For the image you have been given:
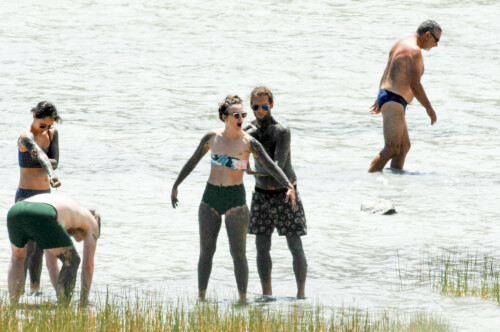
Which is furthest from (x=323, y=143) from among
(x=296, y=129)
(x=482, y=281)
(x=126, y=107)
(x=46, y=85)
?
(x=482, y=281)

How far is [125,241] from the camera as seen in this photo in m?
9.63

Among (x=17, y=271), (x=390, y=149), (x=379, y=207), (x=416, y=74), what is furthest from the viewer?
(x=390, y=149)

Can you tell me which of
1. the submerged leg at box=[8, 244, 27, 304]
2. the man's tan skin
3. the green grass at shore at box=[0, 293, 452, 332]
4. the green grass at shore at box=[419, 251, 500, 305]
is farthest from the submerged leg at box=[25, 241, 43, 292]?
the green grass at shore at box=[419, 251, 500, 305]

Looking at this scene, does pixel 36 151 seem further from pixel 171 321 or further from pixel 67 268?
pixel 171 321

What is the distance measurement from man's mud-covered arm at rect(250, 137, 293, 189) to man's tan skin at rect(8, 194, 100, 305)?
4.16 ft

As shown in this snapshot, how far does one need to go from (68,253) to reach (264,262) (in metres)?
1.59

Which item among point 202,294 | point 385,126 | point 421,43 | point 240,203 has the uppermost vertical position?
point 421,43

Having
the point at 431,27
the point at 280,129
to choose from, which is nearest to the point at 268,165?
the point at 280,129

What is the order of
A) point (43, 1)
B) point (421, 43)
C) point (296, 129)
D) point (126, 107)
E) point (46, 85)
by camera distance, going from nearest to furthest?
point (421, 43) < point (296, 129) < point (126, 107) < point (46, 85) < point (43, 1)

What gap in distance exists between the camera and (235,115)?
285 inches

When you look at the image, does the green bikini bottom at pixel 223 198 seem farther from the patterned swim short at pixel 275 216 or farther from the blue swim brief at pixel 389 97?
the blue swim brief at pixel 389 97

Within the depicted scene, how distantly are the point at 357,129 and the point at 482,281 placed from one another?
980cm

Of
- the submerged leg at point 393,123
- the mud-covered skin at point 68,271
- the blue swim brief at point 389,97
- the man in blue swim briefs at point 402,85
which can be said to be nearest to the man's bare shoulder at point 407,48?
the man in blue swim briefs at point 402,85

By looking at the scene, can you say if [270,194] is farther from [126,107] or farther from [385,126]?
[126,107]
